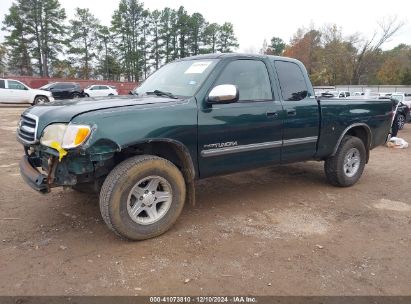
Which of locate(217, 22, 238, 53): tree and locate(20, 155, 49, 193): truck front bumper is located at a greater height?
locate(217, 22, 238, 53): tree

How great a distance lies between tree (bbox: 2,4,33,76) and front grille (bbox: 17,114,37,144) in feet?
181

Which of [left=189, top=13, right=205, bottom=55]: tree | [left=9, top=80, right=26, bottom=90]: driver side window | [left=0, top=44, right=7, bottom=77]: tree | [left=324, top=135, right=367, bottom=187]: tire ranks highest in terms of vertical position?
[left=189, top=13, right=205, bottom=55]: tree

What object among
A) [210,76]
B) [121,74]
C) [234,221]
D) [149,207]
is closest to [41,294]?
[149,207]

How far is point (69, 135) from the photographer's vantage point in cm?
332

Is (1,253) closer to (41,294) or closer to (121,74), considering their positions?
(41,294)

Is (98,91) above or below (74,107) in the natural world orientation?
above

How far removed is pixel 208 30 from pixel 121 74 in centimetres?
1710

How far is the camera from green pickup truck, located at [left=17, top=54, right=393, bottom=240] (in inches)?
136

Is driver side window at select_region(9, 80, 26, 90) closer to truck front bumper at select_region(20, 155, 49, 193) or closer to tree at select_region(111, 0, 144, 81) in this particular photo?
truck front bumper at select_region(20, 155, 49, 193)

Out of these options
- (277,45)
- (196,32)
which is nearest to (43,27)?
(196,32)

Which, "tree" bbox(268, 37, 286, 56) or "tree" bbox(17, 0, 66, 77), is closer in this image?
"tree" bbox(17, 0, 66, 77)

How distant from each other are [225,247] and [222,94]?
5.22 ft

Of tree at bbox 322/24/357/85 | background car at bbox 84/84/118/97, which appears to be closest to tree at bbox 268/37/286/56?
tree at bbox 322/24/357/85

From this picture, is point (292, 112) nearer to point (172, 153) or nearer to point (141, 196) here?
point (172, 153)
